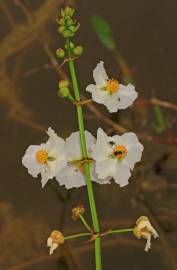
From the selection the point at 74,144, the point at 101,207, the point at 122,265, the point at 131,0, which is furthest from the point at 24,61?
the point at 74,144

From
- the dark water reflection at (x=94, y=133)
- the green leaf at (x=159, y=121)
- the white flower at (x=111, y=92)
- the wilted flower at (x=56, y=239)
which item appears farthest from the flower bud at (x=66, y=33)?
the green leaf at (x=159, y=121)

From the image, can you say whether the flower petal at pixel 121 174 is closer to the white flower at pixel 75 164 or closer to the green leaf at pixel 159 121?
the white flower at pixel 75 164

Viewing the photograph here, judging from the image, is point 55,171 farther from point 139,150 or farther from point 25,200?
point 25,200

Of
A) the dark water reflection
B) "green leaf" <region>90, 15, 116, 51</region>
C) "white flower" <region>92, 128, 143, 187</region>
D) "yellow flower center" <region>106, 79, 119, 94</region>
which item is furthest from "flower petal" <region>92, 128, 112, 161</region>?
"green leaf" <region>90, 15, 116, 51</region>

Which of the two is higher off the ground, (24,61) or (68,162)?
(24,61)

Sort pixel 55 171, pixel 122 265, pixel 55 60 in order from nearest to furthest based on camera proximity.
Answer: pixel 55 171
pixel 122 265
pixel 55 60

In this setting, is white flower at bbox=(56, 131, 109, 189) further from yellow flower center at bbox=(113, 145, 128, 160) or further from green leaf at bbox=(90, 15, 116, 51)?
green leaf at bbox=(90, 15, 116, 51)
